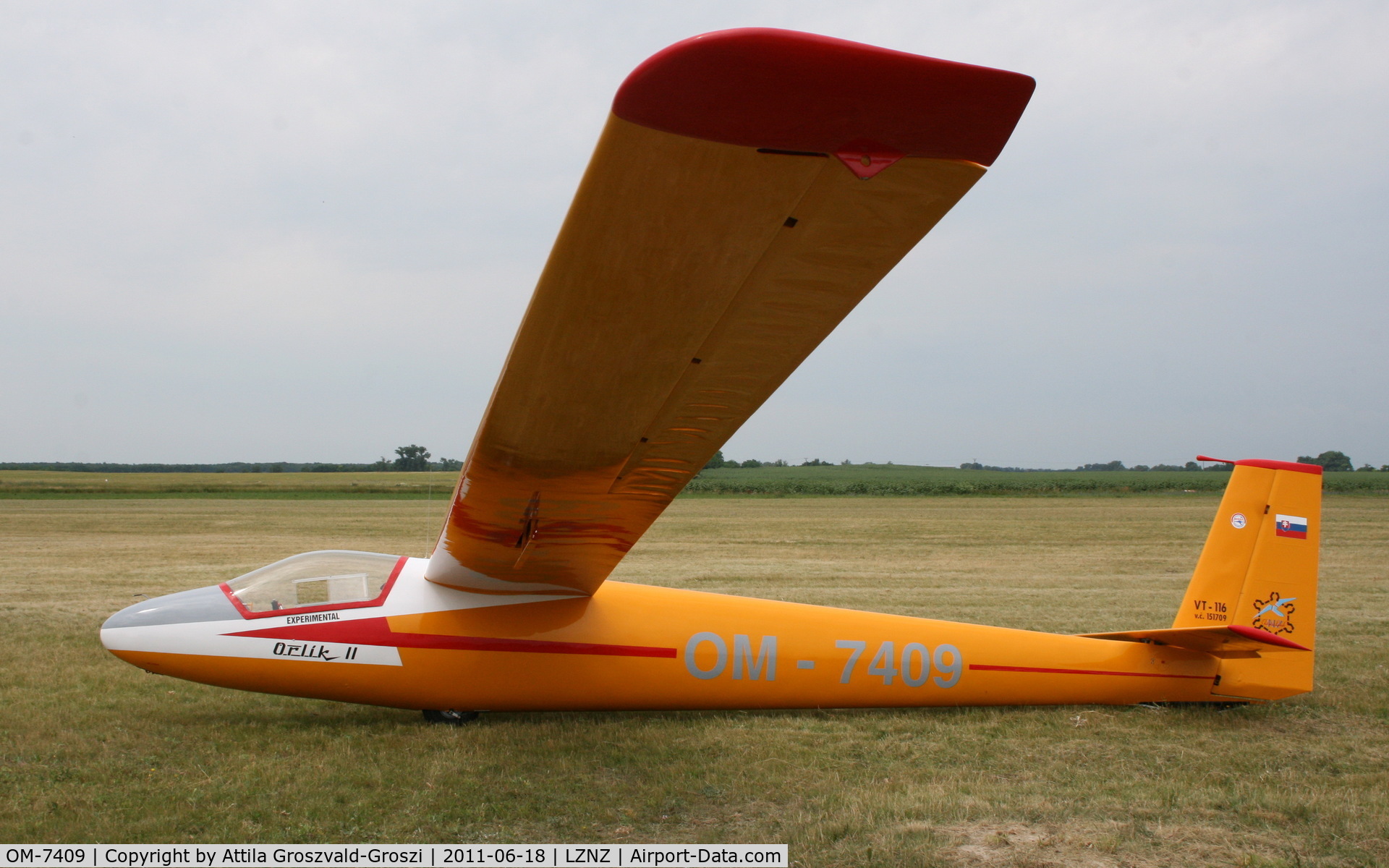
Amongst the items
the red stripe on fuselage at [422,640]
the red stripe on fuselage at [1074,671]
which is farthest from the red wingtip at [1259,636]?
the red stripe on fuselage at [422,640]

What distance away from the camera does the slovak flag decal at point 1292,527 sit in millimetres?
6348

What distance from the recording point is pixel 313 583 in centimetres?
596

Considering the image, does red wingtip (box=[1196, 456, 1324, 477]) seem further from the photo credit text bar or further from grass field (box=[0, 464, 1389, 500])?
grass field (box=[0, 464, 1389, 500])

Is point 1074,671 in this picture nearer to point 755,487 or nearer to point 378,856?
point 378,856

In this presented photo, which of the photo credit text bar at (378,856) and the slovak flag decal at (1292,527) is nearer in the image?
the photo credit text bar at (378,856)

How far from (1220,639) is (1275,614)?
886 millimetres

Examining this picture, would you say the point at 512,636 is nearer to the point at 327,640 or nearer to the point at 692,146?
the point at 327,640

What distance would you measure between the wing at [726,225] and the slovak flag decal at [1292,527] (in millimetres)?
5225

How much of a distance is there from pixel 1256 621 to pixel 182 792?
734cm

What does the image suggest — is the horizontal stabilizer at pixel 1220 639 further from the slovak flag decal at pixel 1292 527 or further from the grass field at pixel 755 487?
the grass field at pixel 755 487

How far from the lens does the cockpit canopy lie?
5.88m

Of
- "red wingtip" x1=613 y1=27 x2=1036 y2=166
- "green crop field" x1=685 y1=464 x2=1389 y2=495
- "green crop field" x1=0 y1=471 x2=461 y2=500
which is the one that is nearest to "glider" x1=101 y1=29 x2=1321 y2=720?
"red wingtip" x1=613 y1=27 x2=1036 y2=166

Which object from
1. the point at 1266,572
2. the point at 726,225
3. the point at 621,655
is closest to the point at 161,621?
the point at 621,655

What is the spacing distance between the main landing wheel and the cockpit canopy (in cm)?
96
